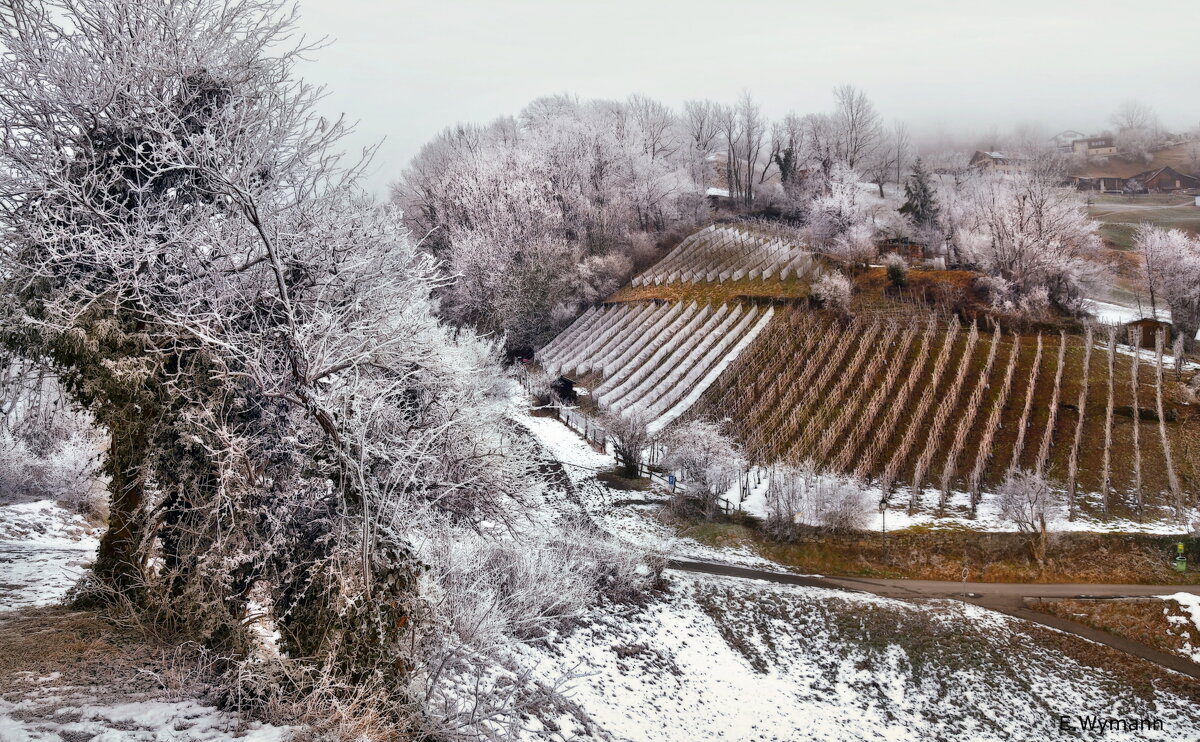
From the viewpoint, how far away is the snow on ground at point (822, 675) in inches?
485

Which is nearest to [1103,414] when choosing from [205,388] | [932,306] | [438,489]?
[932,306]

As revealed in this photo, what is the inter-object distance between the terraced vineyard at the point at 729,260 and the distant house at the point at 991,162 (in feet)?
103

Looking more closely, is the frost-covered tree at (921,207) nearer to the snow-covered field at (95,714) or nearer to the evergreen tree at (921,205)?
the evergreen tree at (921,205)

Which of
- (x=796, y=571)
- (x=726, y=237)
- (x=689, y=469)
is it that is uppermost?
→ (x=726, y=237)

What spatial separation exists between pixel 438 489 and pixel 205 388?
3112 millimetres

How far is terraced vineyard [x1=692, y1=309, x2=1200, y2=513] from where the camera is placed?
73.6ft

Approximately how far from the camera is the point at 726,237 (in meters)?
51.8

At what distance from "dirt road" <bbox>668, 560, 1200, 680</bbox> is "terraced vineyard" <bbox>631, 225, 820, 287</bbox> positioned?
22949 mm

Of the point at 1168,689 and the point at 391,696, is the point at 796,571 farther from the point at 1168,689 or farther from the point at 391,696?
the point at 391,696

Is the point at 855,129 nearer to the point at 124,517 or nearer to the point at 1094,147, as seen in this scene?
the point at 1094,147

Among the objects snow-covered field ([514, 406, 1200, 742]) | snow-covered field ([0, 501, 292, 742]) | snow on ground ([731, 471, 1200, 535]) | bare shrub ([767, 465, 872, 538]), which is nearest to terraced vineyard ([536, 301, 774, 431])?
bare shrub ([767, 465, 872, 538])

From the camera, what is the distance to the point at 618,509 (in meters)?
23.2

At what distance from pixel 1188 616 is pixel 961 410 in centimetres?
1047

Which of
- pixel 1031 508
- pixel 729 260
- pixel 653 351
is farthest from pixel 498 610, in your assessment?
pixel 729 260
